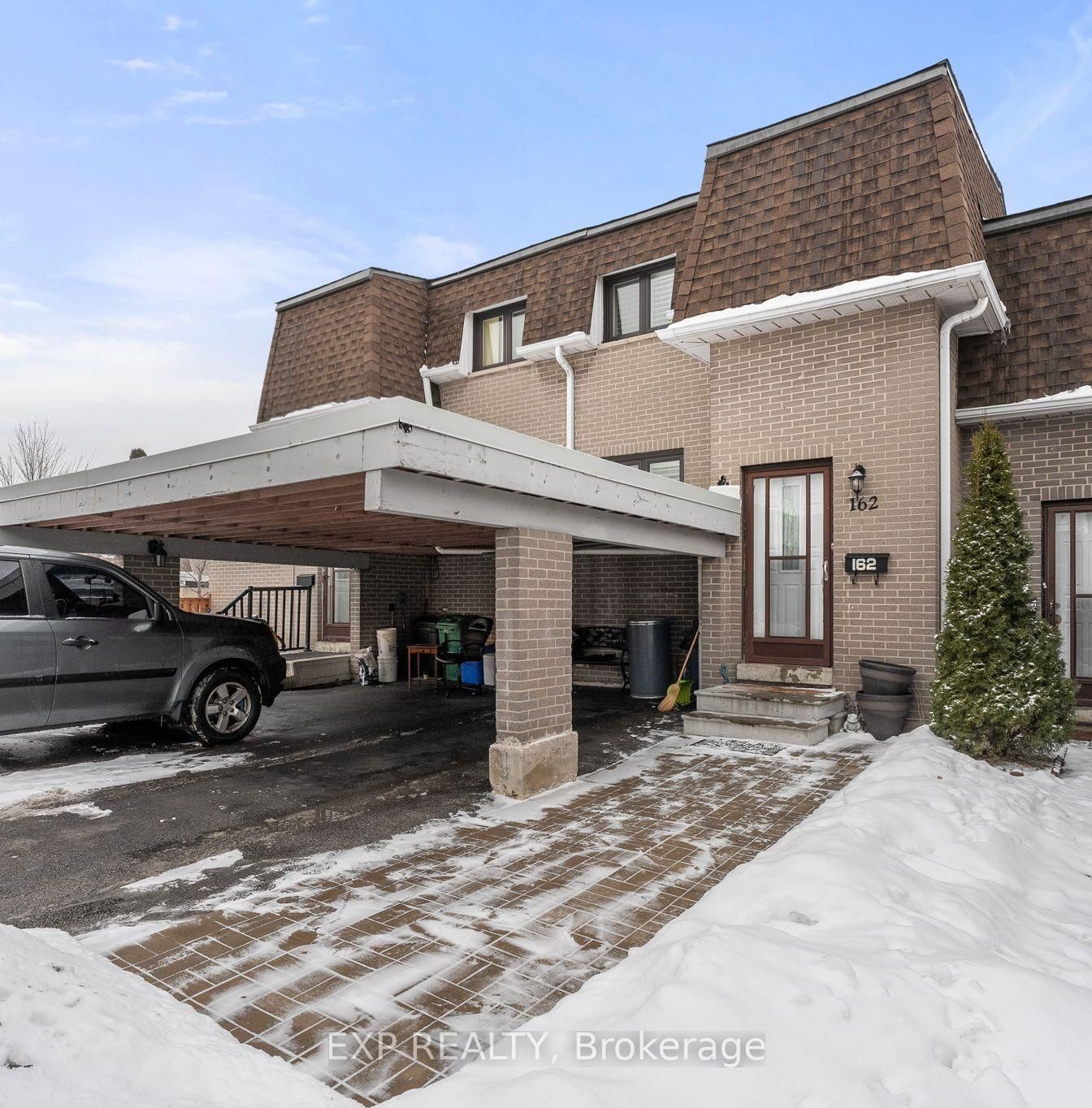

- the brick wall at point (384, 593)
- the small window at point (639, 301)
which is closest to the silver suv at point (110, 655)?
the brick wall at point (384, 593)

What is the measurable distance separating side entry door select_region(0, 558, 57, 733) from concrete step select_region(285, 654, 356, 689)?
5698mm

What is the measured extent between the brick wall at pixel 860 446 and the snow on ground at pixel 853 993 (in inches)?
166

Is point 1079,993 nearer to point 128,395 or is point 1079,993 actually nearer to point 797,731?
point 797,731

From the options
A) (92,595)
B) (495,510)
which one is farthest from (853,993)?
(92,595)

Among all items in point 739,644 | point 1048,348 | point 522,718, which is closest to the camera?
point 522,718

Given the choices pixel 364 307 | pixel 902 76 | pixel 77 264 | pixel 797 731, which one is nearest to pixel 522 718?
pixel 797 731

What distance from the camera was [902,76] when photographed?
825 cm

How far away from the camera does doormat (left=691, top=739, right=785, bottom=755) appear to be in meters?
7.16

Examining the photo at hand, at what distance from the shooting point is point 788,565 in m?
8.74

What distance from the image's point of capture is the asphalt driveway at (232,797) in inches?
158

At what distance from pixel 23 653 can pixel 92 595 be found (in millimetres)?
796

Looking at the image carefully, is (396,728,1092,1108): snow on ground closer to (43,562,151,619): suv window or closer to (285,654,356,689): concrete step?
(43,562,151,619): suv window

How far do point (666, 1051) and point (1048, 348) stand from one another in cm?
899

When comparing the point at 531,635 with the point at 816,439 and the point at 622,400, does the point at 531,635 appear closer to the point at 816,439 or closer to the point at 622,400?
the point at 816,439
